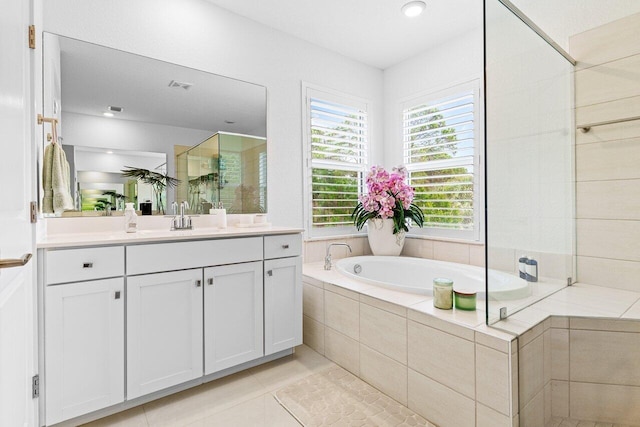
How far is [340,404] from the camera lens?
1792 millimetres

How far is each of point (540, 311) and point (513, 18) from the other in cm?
142

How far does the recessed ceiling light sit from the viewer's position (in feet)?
8.18

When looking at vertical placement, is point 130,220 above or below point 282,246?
above

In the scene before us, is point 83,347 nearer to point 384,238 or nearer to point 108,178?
point 108,178

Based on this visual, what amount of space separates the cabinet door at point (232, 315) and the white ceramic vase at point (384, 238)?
1449 mm

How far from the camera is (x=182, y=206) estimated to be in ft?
7.66

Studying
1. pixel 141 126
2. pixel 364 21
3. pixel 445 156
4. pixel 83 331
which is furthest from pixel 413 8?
pixel 83 331

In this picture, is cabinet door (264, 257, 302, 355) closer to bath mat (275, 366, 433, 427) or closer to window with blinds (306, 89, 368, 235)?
bath mat (275, 366, 433, 427)

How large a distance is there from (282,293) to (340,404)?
2.51ft

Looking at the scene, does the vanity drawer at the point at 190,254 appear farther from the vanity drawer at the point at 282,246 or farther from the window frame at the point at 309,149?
the window frame at the point at 309,149

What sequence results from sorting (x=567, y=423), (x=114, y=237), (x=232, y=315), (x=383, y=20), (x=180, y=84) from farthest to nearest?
(x=383, y=20), (x=180, y=84), (x=232, y=315), (x=114, y=237), (x=567, y=423)

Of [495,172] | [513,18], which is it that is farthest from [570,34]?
[495,172]

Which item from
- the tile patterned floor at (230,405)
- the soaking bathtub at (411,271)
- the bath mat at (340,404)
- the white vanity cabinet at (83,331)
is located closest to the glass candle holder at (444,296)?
the soaking bathtub at (411,271)

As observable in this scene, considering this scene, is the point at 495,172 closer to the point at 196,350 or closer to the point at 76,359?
the point at 196,350
